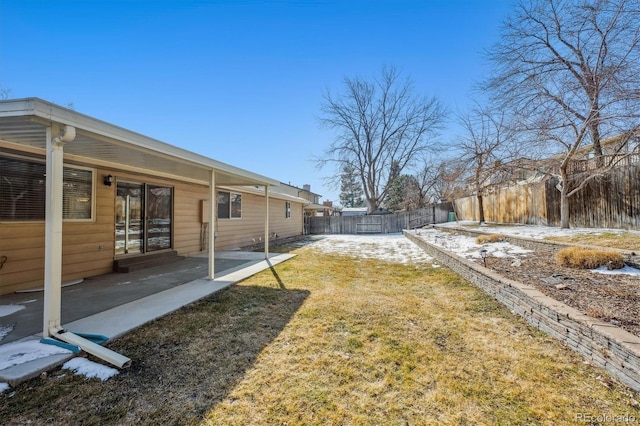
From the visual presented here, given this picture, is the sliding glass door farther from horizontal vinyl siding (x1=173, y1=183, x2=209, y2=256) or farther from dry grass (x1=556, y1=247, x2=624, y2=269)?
dry grass (x1=556, y1=247, x2=624, y2=269)

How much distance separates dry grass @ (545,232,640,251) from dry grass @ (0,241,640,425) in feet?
12.3

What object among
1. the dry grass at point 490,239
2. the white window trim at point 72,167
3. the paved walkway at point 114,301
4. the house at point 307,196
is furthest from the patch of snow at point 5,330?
the house at point 307,196

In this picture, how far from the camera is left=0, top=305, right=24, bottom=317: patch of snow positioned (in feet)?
11.4

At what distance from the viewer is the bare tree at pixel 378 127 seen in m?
23.7

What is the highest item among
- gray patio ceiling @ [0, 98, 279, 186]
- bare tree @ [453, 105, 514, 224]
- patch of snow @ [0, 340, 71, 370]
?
bare tree @ [453, 105, 514, 224]

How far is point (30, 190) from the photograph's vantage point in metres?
4.46

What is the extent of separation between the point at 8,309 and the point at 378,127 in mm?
24339

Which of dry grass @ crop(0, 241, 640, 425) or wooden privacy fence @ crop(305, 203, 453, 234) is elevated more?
wooden privacy fence @ crop(305, 203, 453, 234)

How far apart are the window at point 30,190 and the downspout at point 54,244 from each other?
2467mm

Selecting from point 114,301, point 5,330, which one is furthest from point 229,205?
point 5,330

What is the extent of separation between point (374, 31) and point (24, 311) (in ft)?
36.4

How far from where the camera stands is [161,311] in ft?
12.1

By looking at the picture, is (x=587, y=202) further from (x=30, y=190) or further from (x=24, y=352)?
(x=30, y=190)

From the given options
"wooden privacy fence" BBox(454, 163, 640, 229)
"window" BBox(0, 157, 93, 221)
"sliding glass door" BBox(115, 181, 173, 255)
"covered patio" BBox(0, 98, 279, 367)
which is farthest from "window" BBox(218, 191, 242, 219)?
"wooden privacy fence" BBox(454, 163, 640, 229)
